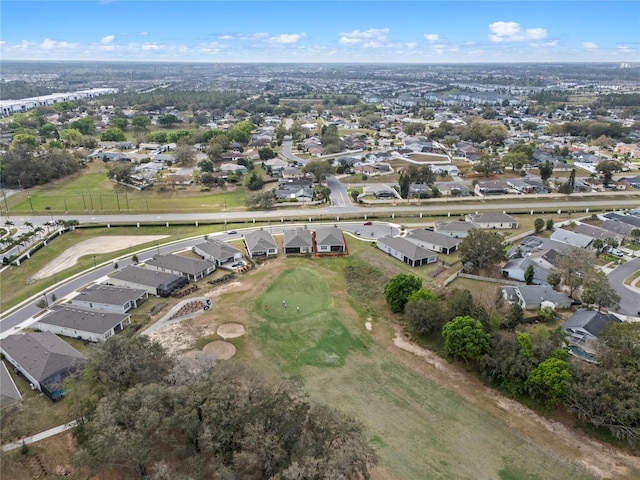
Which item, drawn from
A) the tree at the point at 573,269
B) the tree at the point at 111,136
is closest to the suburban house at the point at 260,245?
the tree at the point at 573,269

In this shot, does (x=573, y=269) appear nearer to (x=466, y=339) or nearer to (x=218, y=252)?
(x=466, y=339)

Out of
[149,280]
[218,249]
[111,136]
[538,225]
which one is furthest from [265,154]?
[538,225]

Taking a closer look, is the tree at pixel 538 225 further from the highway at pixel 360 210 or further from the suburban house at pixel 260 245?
the suburban house at pixel 260 245

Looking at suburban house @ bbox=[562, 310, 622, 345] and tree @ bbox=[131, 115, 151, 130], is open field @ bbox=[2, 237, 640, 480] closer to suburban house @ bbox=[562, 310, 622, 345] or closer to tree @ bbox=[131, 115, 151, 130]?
suburban house @ bbox=[562, 310, 622, 345]

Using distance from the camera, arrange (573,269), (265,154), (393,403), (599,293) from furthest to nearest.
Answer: (265,154), (573,269), (599,293), (393,403)

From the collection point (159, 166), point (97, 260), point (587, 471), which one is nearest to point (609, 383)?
point (587, 471)

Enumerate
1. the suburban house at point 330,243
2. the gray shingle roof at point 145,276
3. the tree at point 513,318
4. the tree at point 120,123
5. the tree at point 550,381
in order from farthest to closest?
the tree at point 120,123 → the suburban house at point 330,243 → the gray shingle roof at point 145,276 → the tree at point 513,318 → the tree at point 550,381
